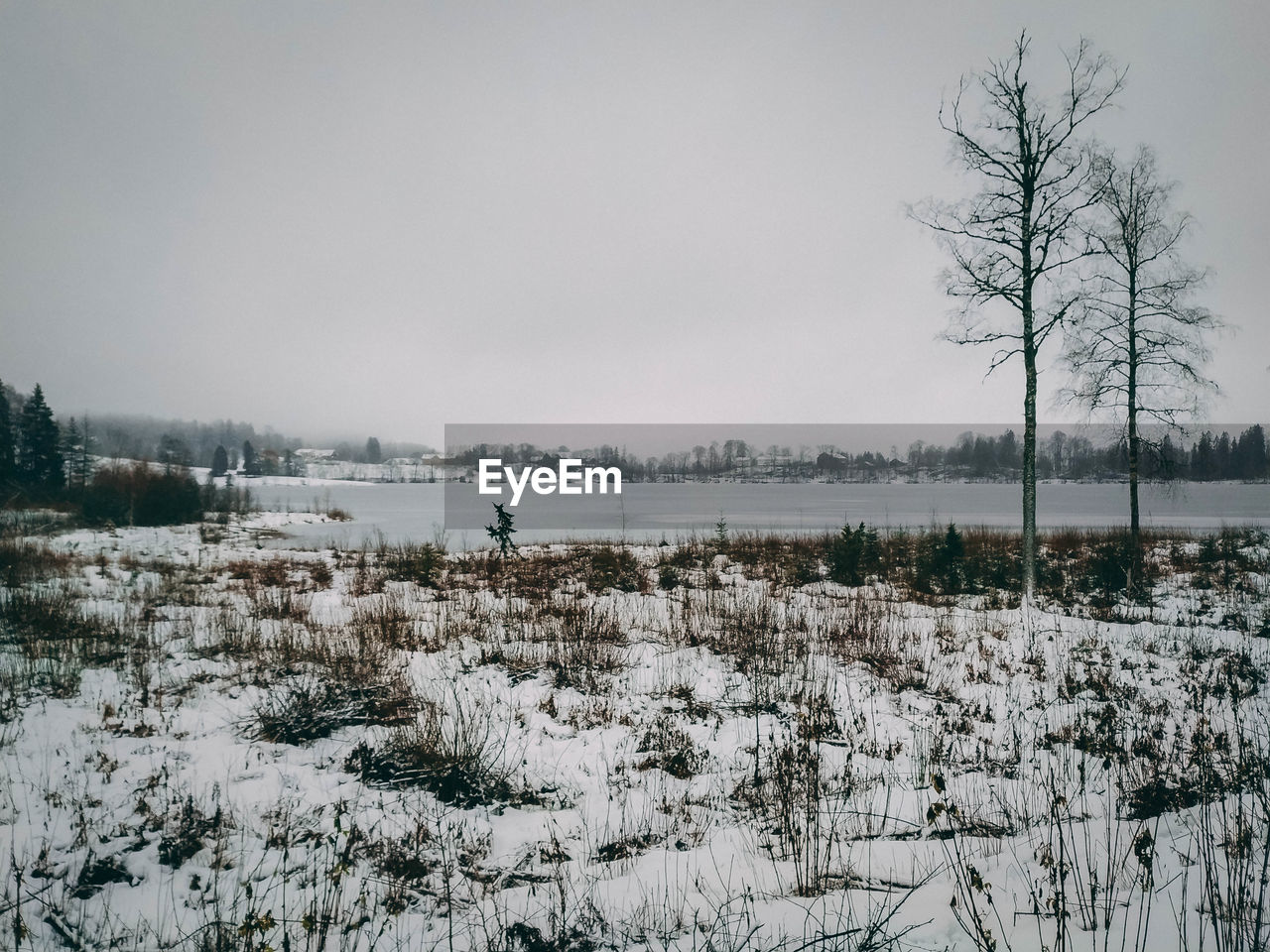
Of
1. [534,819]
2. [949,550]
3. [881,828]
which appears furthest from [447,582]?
[949,550]

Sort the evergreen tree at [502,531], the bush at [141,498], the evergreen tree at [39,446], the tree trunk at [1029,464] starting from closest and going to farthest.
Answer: the tree trunk at [1029,464] < the evergreen tree at [502,531] < the bush at [141,498] < the evergreen tree at [39,446]

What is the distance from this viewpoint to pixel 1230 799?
13.0 feet

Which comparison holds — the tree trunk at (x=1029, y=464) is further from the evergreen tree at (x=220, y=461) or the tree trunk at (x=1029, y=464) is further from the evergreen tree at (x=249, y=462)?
the evergreen tree at (x=249, y=462)

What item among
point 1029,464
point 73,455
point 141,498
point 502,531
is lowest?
point 502,531

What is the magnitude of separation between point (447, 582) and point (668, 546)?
8.64 metres

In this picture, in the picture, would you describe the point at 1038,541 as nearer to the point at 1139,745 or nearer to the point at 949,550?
the point at 949,550

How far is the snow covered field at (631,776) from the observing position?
9.66ft

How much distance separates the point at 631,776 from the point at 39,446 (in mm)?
41389

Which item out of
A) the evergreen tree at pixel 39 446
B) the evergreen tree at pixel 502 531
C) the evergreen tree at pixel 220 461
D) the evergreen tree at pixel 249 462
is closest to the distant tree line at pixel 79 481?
the evergreen tree at pixel 39 446

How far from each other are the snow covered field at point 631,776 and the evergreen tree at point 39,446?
2804 centimetres

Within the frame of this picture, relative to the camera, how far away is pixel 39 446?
97.8ft

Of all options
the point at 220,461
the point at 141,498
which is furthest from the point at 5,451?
the point at 220,461

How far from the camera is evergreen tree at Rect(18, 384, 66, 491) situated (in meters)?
29.1

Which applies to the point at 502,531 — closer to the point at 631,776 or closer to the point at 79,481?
the point at 631,776
